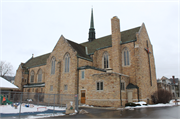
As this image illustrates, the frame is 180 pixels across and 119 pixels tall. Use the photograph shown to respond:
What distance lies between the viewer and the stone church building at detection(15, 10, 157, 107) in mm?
24484

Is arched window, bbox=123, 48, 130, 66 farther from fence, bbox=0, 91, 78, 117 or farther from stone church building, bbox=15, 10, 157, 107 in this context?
fence, bbox=0, 91, 78, 117

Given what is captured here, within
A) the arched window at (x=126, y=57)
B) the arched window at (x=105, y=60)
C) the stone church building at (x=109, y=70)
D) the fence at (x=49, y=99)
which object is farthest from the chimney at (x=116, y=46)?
the fence at (x=49, y=99)

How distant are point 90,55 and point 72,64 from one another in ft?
21.3

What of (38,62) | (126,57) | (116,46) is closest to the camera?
(126,57)

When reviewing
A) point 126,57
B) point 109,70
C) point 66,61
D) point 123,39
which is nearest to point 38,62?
point 66,61

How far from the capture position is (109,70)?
981 inches

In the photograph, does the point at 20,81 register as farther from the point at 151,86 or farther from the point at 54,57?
the point at 151,86

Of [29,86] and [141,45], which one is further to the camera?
[29,86]

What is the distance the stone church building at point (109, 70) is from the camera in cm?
2448

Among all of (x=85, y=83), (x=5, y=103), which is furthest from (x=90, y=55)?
(x=5, y=103)

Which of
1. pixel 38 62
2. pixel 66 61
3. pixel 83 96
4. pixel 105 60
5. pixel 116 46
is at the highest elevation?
pixel 116 46

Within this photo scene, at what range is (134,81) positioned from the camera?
2731 centimetres

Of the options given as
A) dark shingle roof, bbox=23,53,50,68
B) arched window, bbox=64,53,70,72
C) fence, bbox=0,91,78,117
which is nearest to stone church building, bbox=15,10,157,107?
arched window, bbox=64,53,70,72

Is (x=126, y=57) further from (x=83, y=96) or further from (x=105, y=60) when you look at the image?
(x=83, y=96)
